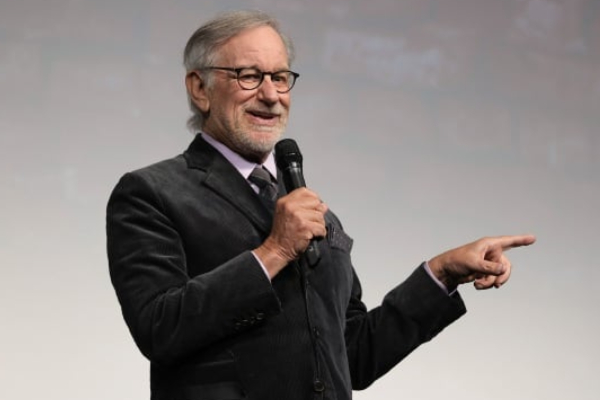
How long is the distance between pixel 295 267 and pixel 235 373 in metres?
0.21

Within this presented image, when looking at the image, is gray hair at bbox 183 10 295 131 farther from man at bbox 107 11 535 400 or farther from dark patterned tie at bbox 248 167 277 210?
dark patterned tie at bbox 248 167 277 210

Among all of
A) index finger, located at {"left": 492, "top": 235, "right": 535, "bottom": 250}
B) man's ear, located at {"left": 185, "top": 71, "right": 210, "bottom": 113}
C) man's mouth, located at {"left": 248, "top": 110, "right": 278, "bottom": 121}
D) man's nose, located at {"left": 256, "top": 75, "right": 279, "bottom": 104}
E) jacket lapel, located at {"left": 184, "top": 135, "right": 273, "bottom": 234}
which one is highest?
man's ear, located at {"left": 185, "top": 71, "right": 210, "bottom": 113}

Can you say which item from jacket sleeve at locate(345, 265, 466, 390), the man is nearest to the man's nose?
the man

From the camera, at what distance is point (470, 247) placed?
1835mm

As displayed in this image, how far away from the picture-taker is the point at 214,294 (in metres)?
1.54

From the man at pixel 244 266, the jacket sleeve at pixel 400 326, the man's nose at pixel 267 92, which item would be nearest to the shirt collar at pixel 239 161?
the man at pixel 244 266

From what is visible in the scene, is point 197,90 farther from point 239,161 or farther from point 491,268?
point 491,268

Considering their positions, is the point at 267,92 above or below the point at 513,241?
above

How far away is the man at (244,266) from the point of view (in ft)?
5.08

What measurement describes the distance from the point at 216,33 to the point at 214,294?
1.67 ft

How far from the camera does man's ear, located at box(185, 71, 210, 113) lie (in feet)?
6.02

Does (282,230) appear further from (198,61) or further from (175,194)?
(198,61)

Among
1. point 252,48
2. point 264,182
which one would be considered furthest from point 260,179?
point 252,48

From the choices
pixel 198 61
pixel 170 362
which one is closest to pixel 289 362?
pixel 170 362
